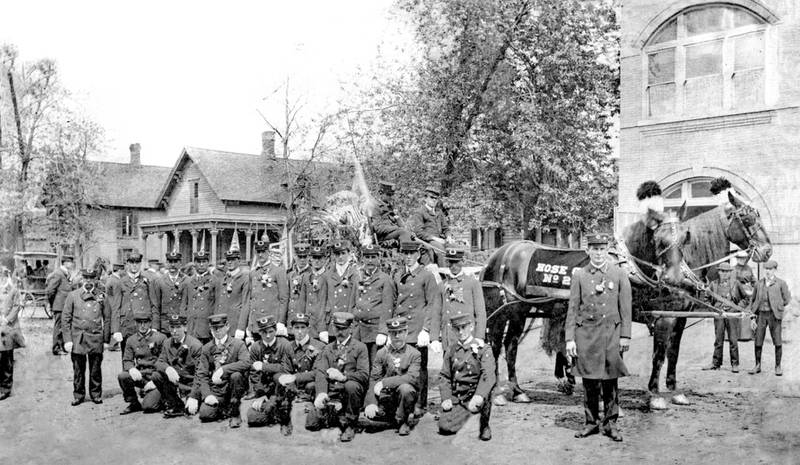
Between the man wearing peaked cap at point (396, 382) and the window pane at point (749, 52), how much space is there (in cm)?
1084

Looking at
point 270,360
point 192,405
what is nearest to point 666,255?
point 270,360

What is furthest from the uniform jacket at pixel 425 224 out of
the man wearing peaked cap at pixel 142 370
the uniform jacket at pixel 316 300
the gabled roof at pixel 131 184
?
the gabled roof at pixel 131 184

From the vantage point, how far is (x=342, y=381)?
8188 mm

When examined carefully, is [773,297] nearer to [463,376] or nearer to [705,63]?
[463,376]

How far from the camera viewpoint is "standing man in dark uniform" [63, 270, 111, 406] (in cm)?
1065

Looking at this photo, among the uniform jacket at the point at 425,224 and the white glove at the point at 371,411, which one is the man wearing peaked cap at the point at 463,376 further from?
the uniform jacket at the point at 425,224

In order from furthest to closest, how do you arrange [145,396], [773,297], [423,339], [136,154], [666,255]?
[136,154] < [773,297] < [145,396] < [666,255] < [423,339]

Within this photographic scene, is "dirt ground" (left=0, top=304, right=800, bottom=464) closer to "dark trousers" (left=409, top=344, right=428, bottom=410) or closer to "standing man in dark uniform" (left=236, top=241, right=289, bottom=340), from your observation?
"dark trousers" (left=409, top=344, right=428, bottom=410)

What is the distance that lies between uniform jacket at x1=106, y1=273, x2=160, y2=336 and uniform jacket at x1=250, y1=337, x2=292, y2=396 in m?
2.88

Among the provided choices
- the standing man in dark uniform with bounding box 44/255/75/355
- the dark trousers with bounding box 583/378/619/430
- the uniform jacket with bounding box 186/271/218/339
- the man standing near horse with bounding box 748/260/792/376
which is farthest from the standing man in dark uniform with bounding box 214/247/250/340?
the man standing near horse with bounding box 748/260/792/376

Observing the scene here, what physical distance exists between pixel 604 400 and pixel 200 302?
6070mm

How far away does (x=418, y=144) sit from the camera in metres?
23.2

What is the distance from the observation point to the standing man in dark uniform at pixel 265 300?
10312mm

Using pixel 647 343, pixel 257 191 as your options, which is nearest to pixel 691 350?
pixel 647 343
